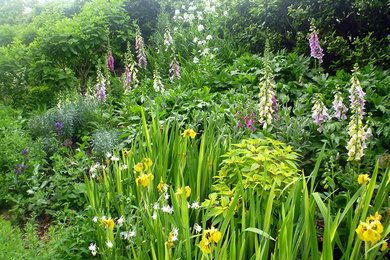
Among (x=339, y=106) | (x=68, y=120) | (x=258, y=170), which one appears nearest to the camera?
(x=258, y=170)

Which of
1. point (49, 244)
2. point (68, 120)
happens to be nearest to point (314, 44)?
point (68, 120)

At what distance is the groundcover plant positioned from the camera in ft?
5.70

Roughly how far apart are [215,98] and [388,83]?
2137mm

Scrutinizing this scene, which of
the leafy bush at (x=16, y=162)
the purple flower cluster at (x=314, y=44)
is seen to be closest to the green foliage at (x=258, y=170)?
the leafy bush at (x=16, y=162)

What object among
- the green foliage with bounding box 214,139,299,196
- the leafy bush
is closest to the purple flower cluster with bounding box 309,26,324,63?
the green foliage with bounding box 214,139,299,196

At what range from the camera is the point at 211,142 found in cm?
254

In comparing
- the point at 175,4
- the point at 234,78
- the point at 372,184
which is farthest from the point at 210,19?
the point at 372,184

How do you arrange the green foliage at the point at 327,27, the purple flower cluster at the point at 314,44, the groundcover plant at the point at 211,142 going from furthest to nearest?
the green foliage at the point at 327,27
the purple flower cluster at the point at 314,44
the groundcover plant at the point at 211,142

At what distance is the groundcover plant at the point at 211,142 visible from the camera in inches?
68.4

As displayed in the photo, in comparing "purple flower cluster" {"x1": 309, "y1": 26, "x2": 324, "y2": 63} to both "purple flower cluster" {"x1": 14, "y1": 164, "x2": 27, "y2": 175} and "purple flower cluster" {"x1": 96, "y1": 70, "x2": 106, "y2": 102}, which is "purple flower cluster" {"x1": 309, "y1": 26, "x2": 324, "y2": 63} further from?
"purple flower cluster" {"x1": 14, "y1": 164, "x2": 27, "y2": 175}

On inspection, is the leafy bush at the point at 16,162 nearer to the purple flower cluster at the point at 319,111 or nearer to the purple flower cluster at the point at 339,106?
the purple flower cluster at the point at 319,111

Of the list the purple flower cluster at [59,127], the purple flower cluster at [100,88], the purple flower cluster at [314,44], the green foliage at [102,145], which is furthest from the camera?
the purple flower cluster at [100,88]

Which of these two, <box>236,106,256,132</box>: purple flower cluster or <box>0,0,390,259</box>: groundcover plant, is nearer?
<box>0,0,390,259</box>: groundcover plant

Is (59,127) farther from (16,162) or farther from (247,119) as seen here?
(247,119)
